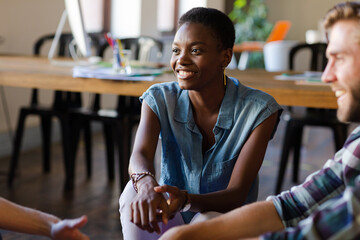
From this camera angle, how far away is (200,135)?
4.86 feet

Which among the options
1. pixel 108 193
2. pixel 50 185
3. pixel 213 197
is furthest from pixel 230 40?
pixel 50 185

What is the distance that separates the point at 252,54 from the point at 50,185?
19.0 feet

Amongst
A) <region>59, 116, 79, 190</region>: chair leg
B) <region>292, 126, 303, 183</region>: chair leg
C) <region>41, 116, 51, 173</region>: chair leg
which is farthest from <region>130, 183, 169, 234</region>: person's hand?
<region>41, 116, 51, 173</region>: chair leg

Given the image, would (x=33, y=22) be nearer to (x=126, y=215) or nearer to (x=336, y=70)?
(x=126, y=215)

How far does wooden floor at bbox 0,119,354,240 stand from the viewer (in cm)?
257

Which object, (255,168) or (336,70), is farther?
(255,168)

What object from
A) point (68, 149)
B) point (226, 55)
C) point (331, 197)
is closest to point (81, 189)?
point (68, 149)

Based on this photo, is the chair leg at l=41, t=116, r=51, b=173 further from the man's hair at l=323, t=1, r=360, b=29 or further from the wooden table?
the man's hair at l=323, t=1, r=360, b=29

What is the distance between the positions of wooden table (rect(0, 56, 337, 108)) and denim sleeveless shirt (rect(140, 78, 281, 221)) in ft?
1.27

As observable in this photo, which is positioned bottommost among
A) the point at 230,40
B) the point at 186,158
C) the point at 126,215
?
the point at 126,215

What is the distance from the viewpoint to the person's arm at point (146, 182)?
4.04 feet

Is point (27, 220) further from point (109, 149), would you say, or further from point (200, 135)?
point (109, 149)

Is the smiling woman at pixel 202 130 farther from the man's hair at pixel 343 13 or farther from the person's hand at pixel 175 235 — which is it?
the man's hair at pixel 343 13

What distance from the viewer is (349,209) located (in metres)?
0.80
